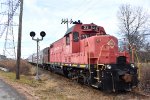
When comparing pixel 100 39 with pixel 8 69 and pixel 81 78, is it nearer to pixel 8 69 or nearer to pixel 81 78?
pixel 81 78

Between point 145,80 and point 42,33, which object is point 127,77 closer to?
point 145,80

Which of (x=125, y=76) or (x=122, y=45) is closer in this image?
(x=125, y=76)

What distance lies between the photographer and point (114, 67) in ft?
48.1

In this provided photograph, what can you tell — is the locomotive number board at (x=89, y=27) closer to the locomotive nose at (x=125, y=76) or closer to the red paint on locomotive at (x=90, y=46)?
the red paint on locomotive at (x=90, y=46)

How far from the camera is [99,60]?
15562 millimetres

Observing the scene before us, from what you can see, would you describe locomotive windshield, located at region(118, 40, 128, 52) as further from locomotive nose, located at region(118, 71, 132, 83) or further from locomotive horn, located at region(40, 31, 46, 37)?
locomotive horn, located at region(40, 31, 46, 37)

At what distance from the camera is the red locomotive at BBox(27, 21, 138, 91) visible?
1453 cm

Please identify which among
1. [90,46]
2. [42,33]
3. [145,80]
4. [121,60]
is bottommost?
[145,80]

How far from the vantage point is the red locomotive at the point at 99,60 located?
1453cm

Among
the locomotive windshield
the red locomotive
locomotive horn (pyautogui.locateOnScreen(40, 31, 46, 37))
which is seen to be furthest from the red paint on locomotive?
locomotive horn (pyautogui.locateOnScreen(40, 31, 46, 37))

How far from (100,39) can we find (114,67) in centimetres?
227

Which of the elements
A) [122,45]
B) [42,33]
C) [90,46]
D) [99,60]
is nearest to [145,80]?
[122,45]

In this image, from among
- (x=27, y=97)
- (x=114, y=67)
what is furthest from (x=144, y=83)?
(x=27, y=97)

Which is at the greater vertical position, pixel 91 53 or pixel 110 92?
pixel 91 53
